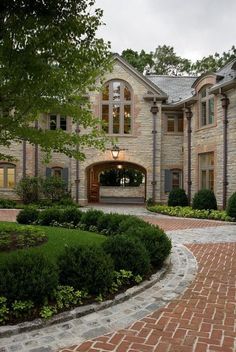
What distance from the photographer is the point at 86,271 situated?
5.30m

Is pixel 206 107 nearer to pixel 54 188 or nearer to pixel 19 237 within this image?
pixel 54 188

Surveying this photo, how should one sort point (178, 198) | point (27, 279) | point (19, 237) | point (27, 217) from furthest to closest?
point (178, 198) → point (27, 217) → point (19, 237) → point (27, 279)

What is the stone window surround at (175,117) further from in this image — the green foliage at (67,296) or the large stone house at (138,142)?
the green foliage at (67,296)

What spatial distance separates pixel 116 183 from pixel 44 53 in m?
31.9

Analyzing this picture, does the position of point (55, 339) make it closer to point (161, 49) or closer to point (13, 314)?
point (13, 314)

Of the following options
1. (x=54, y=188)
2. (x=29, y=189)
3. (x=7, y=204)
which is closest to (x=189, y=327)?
(x=54, y=188)

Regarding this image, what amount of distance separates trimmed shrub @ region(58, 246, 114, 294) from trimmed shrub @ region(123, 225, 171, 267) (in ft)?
5.50

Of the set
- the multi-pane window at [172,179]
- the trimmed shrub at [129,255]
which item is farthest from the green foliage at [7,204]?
the trimmed shrub at [129,255]

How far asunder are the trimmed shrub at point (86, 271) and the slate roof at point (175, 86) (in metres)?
17.8

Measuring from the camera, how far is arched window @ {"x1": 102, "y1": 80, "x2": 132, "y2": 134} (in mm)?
21344

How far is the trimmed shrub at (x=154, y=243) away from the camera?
23.1 feet

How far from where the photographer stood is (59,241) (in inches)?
335

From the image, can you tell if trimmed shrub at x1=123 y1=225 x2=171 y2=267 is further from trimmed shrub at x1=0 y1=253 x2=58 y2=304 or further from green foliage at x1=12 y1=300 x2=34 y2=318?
green foliage at x1=12 y1=300 x2=34 y2=318

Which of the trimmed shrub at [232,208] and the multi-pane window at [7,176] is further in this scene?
the multi-pane window at [7,176]
